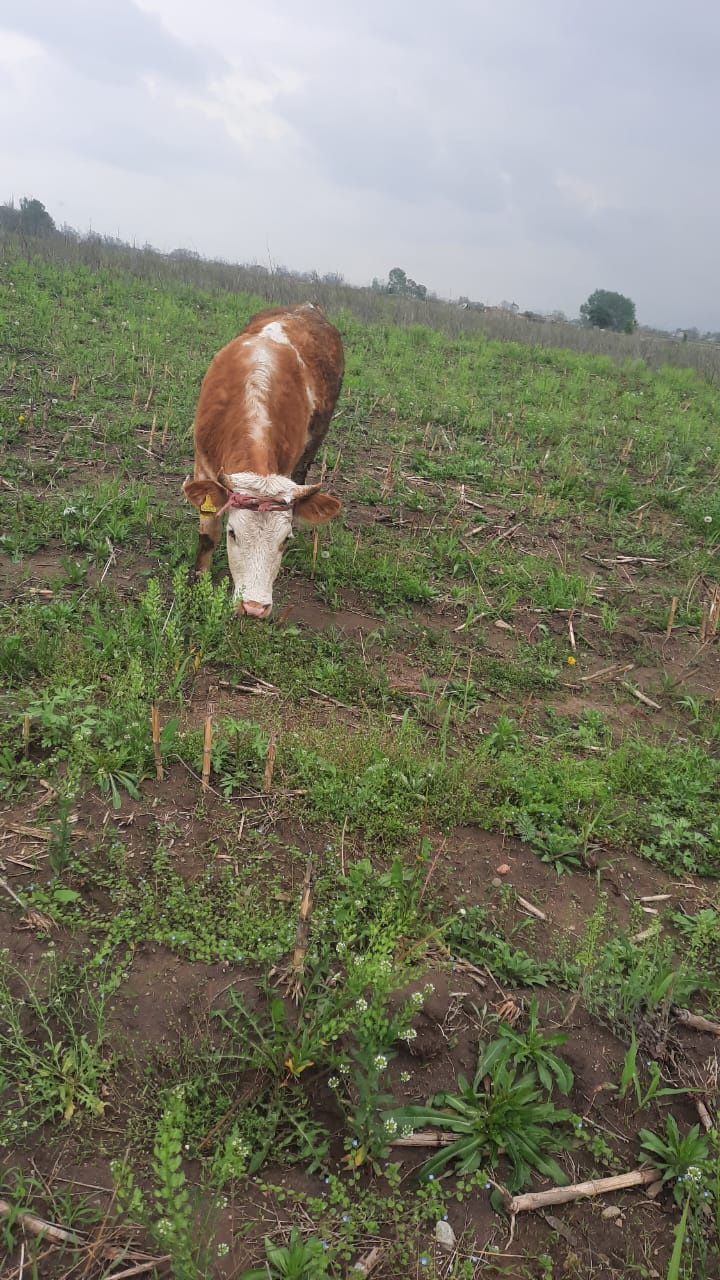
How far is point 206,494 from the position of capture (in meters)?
4.77

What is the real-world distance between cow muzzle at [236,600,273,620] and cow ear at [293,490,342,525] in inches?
35.2

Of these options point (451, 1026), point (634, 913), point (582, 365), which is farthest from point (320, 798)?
point (582, 365)

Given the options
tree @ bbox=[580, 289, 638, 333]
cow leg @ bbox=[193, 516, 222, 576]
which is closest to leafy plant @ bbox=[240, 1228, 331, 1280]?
cow leg @ bbox=[193, 516, 222, 576]

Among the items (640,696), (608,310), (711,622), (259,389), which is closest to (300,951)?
(640,696)

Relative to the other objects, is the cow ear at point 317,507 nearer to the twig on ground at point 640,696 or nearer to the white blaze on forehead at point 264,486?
the white blaze on forehead at point 264,486

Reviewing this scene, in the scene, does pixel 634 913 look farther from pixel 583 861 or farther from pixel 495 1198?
pixel 495 1198

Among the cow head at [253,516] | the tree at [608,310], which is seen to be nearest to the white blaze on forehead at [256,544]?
the cow head at [253,516]

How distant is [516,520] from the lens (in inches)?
311

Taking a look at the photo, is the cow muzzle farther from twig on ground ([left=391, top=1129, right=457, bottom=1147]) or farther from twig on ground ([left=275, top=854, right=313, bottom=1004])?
twig on ground ([left=391, top=1129, right=457, bottom=1147])

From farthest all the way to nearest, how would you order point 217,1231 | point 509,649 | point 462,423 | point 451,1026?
1. point 462,423
2. point 509,649
3. point 451,1026
4. point 217,1231

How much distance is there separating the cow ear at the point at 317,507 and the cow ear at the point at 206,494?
1.76ft

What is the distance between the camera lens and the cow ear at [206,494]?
4.69 meters

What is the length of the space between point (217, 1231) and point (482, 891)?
1651 mm

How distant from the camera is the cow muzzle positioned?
442 cm
